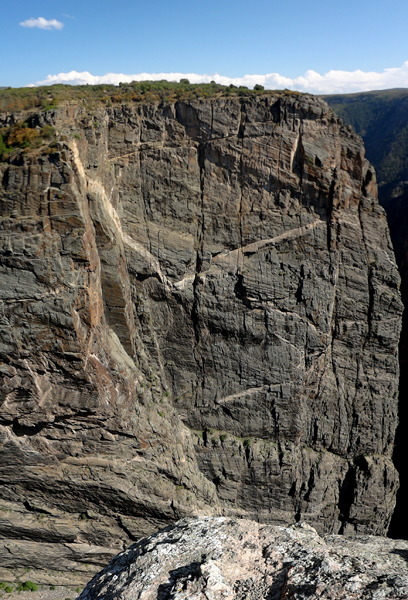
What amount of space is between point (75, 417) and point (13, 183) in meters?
10.1

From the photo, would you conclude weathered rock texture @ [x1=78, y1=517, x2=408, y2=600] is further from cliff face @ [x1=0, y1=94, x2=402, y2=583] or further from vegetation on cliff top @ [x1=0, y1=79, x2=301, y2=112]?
vegetation on cliff top @ [x1=0, y1=79, x2=301, y2=112]

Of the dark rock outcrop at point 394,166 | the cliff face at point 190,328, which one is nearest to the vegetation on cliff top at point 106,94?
the cliff face at point 190,328

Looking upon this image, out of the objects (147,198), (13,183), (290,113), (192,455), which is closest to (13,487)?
(192,455)

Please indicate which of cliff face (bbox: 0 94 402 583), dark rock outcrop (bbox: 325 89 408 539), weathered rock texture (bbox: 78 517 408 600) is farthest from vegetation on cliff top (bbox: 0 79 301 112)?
dark rock outcrop (bbox: 325 89 408 539)

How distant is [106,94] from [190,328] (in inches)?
495

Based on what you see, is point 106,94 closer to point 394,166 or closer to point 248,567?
point 248,567

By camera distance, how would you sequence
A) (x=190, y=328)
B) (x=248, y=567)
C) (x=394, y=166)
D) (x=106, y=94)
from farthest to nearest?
1. (x=394, y=166)
2. (x=190, y=328)
3. (x=106, y=94)
4. (x=248, y=567)

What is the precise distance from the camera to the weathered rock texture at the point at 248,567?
7785mm

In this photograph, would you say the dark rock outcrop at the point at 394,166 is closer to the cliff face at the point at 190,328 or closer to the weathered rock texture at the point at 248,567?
the cliff face at the point at 190,328

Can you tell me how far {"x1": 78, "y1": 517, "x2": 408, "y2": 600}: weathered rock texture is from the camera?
25.5 ft

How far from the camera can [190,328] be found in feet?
72.4

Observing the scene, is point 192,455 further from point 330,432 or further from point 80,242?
point 80,242

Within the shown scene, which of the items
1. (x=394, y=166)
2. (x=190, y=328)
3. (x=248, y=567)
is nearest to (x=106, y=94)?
(x=190, y=328)

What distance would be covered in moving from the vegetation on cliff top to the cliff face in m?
1.04
